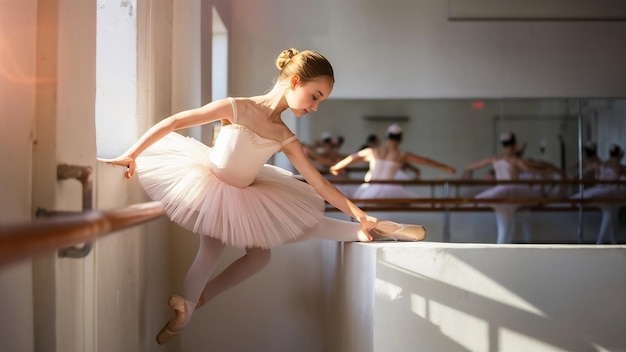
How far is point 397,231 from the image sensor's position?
2.78m

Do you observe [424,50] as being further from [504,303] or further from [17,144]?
[17,144]

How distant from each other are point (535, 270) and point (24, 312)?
4.51 feet

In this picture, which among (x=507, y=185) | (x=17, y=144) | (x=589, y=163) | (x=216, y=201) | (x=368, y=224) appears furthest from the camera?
(x=589, y=163)

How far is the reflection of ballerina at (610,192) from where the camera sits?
720 cm

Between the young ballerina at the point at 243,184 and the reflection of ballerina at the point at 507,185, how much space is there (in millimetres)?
4708

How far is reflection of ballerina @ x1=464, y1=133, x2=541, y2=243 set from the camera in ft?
23.9

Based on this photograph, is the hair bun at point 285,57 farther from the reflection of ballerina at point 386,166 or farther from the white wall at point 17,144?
the reflection of ballerina at point 386,166

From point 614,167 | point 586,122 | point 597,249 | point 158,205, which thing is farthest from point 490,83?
point 158,205

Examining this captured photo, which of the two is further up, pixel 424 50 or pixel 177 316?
pixel 424 50

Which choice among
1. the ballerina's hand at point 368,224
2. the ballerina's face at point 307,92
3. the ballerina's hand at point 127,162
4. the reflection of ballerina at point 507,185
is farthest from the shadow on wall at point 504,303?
the reflection of ballerina at point 507,185

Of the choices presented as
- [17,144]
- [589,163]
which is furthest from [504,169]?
[17,144]

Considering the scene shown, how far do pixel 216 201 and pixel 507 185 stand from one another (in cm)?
522

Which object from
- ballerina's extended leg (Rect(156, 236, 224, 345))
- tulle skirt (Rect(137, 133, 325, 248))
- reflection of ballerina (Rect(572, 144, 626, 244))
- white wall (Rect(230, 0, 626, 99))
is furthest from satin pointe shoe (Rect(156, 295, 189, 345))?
reflection of ballerina (Rect(572, 144, 626, 244))

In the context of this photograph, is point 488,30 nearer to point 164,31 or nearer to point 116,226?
point 164,31
